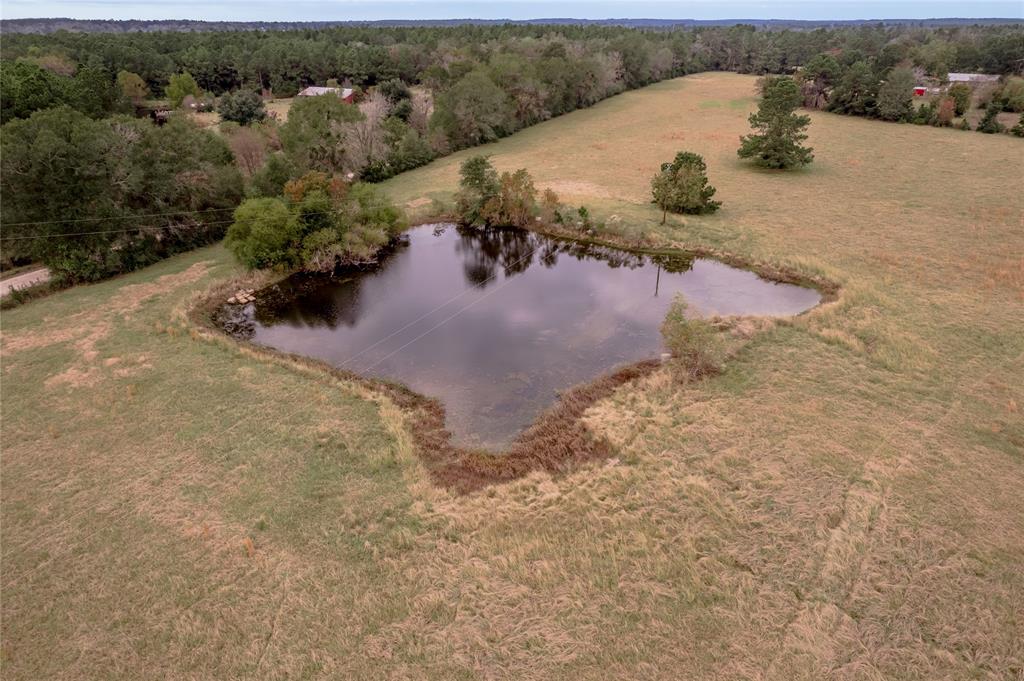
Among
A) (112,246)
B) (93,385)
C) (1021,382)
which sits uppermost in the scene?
(112,246)

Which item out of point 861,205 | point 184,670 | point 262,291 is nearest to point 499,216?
point 262,291

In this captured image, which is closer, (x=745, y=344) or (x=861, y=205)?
(x=745, y=344)

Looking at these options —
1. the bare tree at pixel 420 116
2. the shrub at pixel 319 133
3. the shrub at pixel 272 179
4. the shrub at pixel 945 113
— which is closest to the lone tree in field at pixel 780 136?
the shrub at pixel 945 113

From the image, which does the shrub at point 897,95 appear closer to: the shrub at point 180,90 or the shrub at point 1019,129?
the shrub at point 1019,129

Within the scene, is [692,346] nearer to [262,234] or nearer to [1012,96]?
[262,234]

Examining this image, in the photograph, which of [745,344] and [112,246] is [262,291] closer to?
[112,246]

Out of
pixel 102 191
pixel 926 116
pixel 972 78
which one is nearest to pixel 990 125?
pixel 926 116
